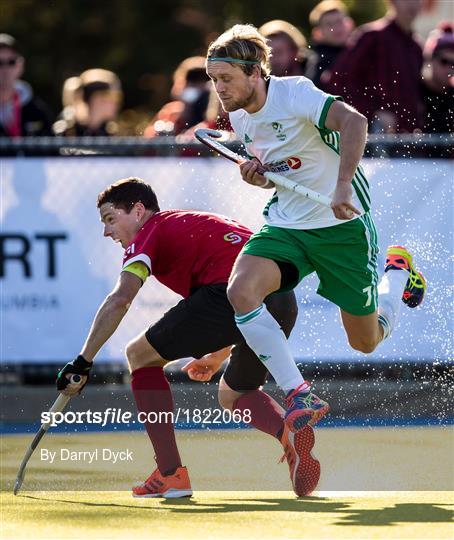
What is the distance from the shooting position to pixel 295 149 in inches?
275

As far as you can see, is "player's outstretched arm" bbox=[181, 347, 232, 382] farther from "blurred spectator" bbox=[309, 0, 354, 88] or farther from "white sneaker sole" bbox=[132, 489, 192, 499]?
"blurred spectator" bbox=[309, 0, 354, 88]

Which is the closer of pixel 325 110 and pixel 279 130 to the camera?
pixel 325 110

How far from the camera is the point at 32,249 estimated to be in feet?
33.8

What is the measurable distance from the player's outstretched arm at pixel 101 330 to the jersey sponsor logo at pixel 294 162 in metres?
0.86

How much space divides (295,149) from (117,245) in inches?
136

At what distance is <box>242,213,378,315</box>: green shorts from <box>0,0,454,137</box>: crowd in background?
292cm

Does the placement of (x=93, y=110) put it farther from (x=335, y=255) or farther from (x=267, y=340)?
(x=267, y=340)

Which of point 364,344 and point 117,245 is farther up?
point 364,344

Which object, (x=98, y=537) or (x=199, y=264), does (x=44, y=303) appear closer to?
(x=199, y=264)

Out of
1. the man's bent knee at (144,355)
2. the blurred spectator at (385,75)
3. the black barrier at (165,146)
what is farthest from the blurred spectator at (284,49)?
the man's bent knee at (144,355)

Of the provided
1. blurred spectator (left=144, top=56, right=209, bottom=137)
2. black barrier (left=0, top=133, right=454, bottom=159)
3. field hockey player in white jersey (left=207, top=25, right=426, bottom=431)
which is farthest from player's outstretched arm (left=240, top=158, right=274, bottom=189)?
blurred spectator (left=144, top=56, right=209, bottom=137)

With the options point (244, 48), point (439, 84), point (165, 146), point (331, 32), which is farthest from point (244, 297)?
point (331, 32)

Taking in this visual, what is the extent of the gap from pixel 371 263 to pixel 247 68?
3.56 ft

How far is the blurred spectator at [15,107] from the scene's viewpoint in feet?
37.4
